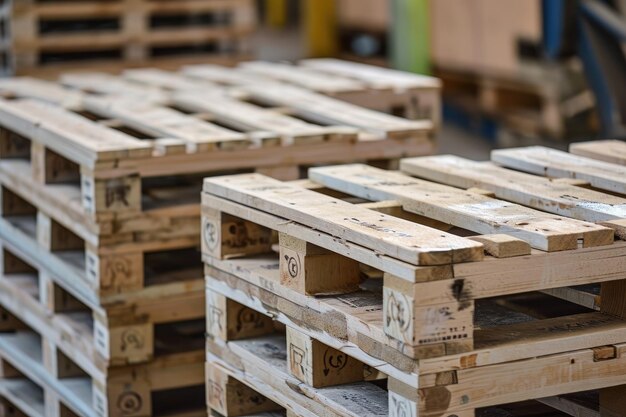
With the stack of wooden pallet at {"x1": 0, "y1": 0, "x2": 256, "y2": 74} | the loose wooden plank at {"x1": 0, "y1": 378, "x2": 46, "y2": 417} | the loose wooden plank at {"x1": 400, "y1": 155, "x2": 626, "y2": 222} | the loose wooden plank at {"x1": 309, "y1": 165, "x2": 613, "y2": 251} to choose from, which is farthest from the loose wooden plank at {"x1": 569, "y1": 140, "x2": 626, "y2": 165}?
the stack of wooden pallet at {"x1": 0, "y1": 0, "x2": 256, "y2": 74}

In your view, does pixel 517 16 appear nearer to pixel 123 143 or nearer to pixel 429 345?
pixel 123 143

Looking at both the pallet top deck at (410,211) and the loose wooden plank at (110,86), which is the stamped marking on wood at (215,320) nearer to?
the pallet top deck at (410,211)

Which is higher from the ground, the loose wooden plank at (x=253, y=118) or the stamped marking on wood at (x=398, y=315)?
the loose wooden plank at (x=253, y=118)

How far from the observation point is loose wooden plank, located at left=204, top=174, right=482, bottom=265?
100.0 inches

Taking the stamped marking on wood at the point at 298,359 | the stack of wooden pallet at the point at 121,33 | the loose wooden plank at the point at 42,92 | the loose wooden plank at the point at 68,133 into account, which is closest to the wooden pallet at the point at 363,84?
the loose wooden plank at the point at 42,92

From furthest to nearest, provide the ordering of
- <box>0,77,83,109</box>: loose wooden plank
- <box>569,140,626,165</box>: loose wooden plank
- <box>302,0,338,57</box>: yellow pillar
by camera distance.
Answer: <box>302,0,338,57</box>: yellow pillar, <box>0,77,83,109</box>: loose wooden plank, <box>569,140,626,165</box>: loose wooden plank

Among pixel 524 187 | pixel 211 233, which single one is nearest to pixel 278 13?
pixel 211 233

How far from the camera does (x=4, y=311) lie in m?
4.89

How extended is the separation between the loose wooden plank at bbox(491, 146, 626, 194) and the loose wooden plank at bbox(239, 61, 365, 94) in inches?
53.9

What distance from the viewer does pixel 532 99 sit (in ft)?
29.0

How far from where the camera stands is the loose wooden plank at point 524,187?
9.79 ft

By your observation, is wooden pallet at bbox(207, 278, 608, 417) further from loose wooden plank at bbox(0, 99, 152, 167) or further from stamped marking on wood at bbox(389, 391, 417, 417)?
loose wooden plank at bbox(0, 99, 152, 167)

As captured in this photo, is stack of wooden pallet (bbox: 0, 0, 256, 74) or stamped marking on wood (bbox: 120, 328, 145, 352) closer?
stamped marking on wood (bbox: 120, 328, 145, 352)

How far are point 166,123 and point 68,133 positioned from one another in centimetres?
36
